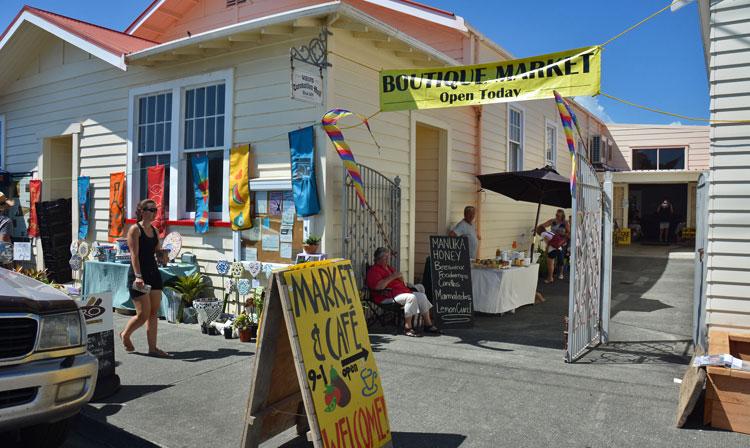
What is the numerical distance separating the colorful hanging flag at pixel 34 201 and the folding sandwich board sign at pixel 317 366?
9244 mm

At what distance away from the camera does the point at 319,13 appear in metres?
6.64

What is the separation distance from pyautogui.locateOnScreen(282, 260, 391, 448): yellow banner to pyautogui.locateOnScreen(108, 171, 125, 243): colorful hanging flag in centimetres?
671

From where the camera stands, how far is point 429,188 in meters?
10.1

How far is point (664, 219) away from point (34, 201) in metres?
20.2

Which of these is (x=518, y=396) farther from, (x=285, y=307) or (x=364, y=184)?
(x=364, y=184)

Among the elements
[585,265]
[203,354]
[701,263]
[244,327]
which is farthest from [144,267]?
[701,263]

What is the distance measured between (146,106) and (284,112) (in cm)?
315

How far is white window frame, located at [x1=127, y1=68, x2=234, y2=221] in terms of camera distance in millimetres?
7945

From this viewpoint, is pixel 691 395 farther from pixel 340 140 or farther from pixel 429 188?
pixel 429 188

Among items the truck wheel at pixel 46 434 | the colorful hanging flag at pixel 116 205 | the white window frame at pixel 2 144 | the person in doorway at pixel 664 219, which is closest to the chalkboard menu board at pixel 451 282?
the truck wheel at pixel 46 434

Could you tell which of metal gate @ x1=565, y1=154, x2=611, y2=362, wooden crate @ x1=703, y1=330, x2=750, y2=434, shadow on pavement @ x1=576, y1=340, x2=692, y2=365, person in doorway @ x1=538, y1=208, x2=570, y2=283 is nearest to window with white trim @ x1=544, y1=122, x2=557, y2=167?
person in doorway @ x1=538, y1=208, x2=570, y2=283

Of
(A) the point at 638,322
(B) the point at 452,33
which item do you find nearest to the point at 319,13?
(B) the point at 452,33

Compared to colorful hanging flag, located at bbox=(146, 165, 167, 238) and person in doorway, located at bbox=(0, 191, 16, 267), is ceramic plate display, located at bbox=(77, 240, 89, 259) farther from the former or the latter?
colorful hanging flag, located at bbox=(146, 165, 167, 238)

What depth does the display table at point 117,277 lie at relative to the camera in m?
8.08
